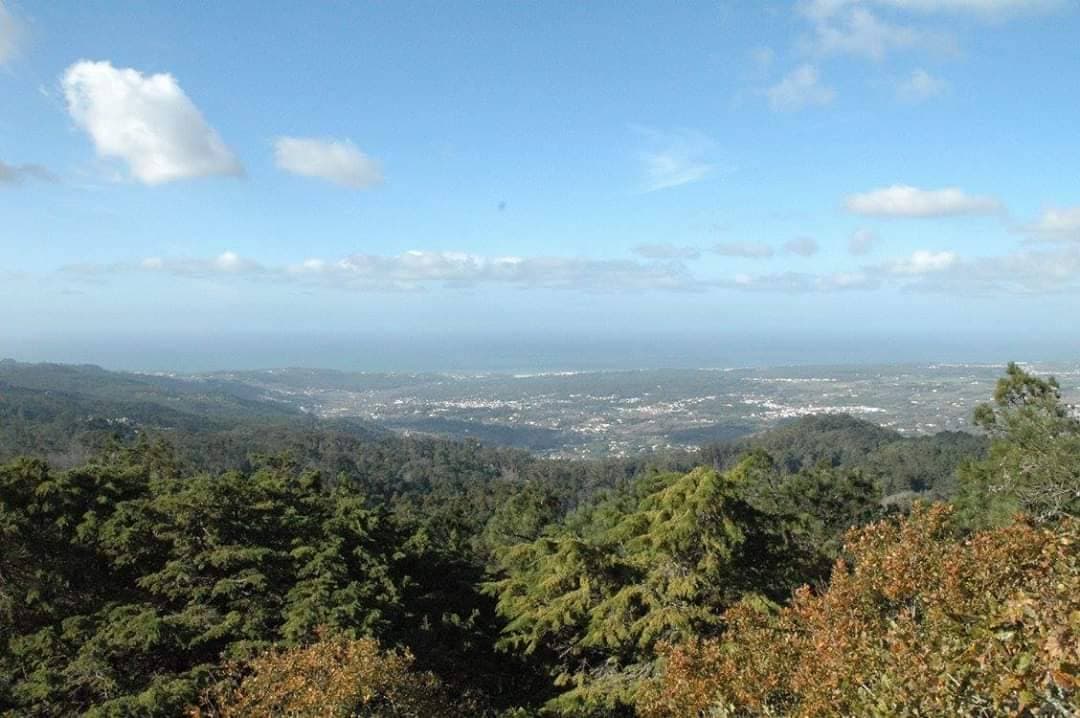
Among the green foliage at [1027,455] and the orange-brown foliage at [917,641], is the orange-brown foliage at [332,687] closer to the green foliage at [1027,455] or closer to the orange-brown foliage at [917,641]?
the orange-brown foliage at [917,641]

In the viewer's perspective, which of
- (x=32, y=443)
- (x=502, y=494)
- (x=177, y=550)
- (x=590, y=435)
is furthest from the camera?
(x=590, y=435)

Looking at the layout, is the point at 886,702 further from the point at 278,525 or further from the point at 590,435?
the point at 590,435

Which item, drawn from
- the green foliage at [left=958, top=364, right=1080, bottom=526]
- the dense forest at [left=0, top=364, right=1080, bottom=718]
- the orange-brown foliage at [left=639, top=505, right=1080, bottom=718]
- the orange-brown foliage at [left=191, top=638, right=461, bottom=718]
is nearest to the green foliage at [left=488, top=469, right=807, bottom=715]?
the dense forest at [left=0, top=364, right=1080, bottom=718]

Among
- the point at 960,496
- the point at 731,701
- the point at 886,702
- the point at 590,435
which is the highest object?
the point at 886,702

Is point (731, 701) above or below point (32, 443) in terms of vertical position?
above

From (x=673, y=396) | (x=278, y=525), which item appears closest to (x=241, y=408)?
(x=673, y=396)

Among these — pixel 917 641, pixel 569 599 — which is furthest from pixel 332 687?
pixel 569 599
